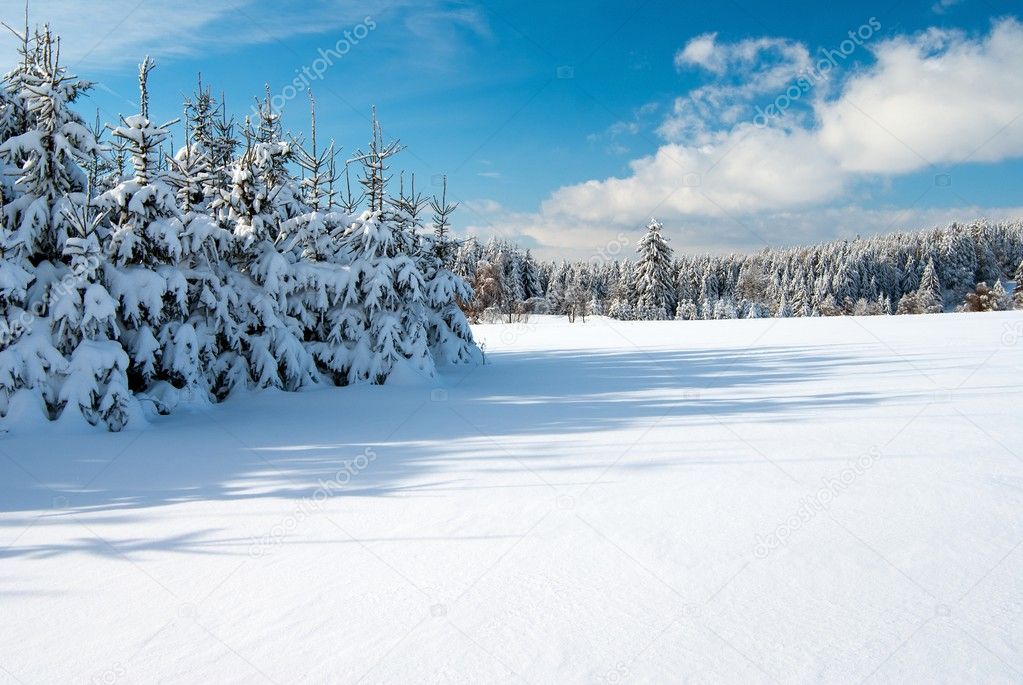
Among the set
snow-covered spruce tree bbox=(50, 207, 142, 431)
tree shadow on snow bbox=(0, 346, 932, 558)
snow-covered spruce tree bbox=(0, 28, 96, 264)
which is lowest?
tree shadow on snow bbox=(0, 346, 932, 558)

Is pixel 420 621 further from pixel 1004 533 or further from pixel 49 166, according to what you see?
pixel 49 166

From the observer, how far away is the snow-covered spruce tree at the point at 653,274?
47.5 metres

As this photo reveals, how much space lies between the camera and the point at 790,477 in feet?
19.9

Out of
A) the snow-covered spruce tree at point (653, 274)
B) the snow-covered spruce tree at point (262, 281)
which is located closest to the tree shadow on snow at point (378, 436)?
the snow-covered spruce tree at point (262, 281)

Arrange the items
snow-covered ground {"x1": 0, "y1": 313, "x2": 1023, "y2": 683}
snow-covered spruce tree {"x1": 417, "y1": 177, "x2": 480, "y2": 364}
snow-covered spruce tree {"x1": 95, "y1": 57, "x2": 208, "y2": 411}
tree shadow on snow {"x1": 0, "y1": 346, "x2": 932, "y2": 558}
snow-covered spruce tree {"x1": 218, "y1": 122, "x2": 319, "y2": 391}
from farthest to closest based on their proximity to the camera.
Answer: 1. snow-covered spruce tree {"x1": 417, "y1": 177, "x2": 480, "y2": 364}
2. snow-covered spruce tree {"x1": 218, "y1": 122, "x2": 319, "y2": 391}
3. snow-covered spruce tree {"x1": 95, "y1": 57, "x2": 208, "y2": 411}
4. tree shadow on snow {"x1": 0, "y1": 346, "x2": 932, "y2": 558}
5. snow-covered ground {"x1": 0, "y1": 313, "x2": 1023, "y2": 683}

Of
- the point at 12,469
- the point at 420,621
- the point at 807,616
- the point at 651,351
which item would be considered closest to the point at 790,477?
the point at 807,616

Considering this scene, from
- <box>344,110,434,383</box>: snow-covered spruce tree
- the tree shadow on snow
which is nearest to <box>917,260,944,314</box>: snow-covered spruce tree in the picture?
the tree shadow on snow

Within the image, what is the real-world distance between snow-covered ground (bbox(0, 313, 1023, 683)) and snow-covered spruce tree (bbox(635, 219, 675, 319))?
38.0 metres

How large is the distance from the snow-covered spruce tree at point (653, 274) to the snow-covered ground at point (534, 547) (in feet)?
125

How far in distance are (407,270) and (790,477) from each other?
10.7 meters

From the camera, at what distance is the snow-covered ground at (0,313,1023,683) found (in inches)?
124

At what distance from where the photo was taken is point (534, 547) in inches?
181

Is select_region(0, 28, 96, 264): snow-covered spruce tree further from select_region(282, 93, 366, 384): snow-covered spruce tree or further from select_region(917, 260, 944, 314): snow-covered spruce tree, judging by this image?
select_region(917, 260, 944, 314): snow-covered spruce tree

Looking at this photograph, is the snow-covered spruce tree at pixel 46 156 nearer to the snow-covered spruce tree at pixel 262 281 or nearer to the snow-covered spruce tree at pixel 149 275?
the snow-covered spruce tree at pixel 149 275
